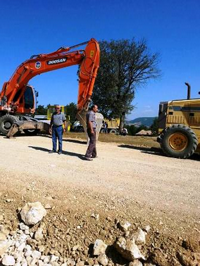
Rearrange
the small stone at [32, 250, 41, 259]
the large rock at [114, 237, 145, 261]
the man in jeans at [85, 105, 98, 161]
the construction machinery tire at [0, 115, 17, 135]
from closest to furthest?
the large rock at [114, 237, 145, 261] < the small stone at [32, 250, 41, 259] < the man in jeans at [85, 105, 98, 161] < the construction machinery tire at [0, 115, 17, 135]

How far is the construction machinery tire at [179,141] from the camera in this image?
360 inches

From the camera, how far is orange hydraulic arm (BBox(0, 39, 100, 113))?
40.1 feet

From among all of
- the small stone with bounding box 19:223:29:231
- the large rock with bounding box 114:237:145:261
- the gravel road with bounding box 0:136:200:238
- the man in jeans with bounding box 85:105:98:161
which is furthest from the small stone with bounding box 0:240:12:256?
the man in jeans with bounding box 85:105:98:161

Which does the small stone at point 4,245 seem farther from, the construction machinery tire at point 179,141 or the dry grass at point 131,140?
the dry grass at point 131,140

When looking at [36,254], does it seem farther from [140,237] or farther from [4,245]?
[140,237]

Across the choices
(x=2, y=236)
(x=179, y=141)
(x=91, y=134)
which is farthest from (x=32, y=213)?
(x=179, y=141)

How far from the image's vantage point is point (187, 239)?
351 cm

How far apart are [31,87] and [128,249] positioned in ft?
44.3

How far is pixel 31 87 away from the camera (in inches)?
605

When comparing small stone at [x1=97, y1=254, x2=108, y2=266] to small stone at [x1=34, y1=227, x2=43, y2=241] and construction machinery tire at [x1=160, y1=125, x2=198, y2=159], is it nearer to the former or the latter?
small stone at [x1=34, y1=227, x2=43, y2=241]

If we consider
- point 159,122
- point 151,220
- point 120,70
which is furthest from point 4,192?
point 120,70

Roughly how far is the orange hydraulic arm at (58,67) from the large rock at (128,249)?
29.8 feet

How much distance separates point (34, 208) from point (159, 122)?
7.70m

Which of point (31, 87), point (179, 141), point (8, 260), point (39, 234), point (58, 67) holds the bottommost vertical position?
point (8, 260)
